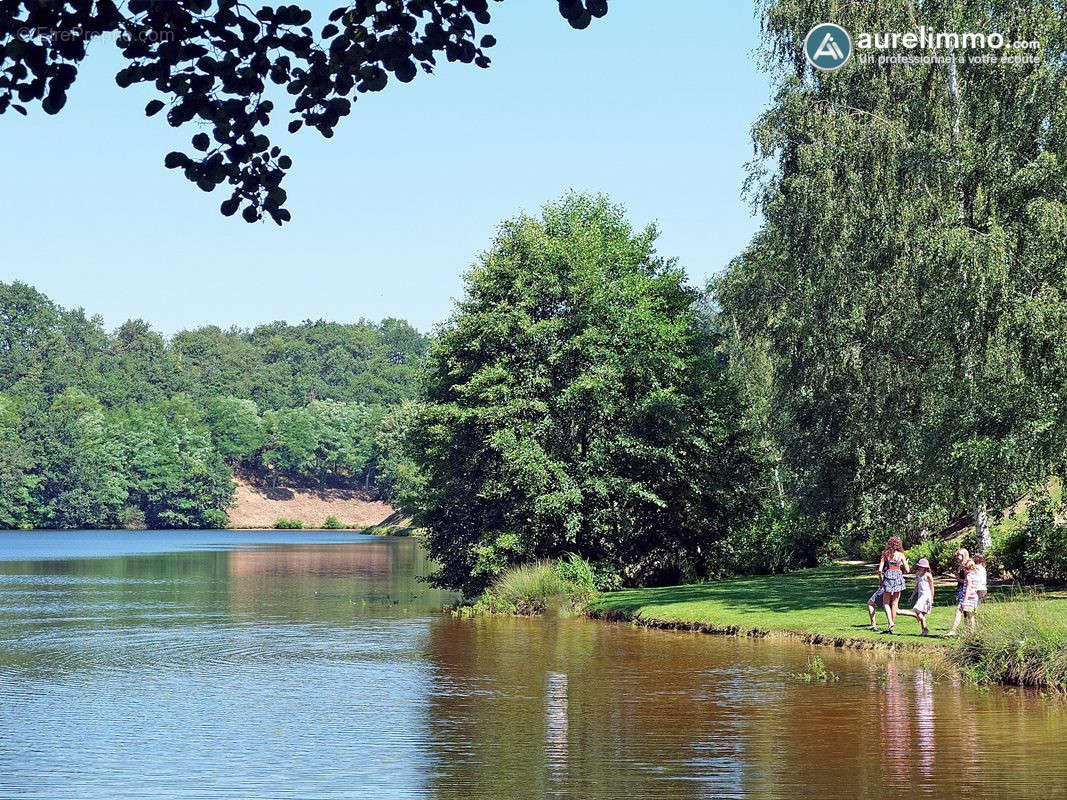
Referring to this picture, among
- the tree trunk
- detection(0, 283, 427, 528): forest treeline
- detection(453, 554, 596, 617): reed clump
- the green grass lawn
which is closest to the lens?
the green grass lawn

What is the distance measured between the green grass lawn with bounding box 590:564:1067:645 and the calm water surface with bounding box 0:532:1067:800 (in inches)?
43.1

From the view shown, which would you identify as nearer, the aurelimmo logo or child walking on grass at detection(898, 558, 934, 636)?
child walking on grass at detection(898, 558, 934, 636)

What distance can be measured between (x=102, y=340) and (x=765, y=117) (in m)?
171

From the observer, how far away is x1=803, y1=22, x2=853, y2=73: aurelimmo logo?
30.1 metres

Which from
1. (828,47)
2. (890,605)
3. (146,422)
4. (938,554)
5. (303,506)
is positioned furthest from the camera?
(303,506)

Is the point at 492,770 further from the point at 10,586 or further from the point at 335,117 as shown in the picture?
the point at 10,586

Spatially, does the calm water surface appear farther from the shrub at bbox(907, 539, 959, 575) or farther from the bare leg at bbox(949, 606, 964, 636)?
the shrub at bbox(907, 539, 959, 575)

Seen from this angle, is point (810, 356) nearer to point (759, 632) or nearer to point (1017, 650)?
point (759, 632)

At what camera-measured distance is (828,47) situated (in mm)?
30594

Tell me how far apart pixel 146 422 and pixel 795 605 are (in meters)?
127

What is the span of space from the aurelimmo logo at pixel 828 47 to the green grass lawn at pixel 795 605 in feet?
40.2

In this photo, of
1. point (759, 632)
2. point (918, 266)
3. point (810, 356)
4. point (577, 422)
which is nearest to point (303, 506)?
point (577, 422)

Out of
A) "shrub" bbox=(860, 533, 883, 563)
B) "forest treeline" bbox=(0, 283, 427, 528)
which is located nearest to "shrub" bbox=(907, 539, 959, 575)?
"shrub" bbox=(860, 533, 883, 563)

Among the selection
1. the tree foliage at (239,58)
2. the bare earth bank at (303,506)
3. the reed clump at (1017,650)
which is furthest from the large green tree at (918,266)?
the bare earth bank at (303,506)
